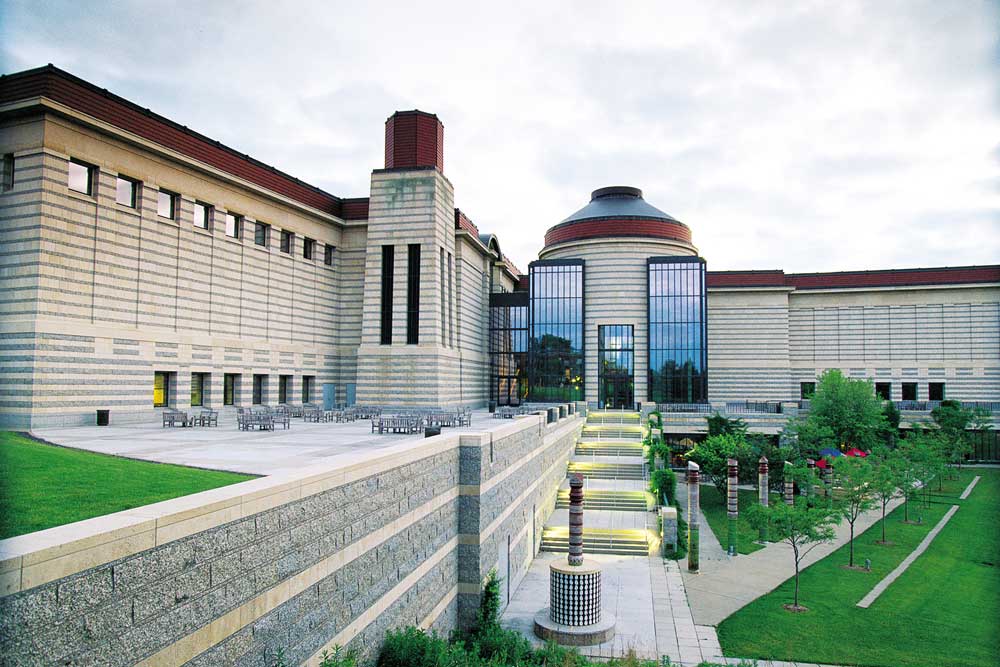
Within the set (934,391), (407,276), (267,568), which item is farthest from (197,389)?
(934,391)

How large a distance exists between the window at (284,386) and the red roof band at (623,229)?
27.9 m

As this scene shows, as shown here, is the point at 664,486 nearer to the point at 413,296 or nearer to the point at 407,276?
the point at 413,296

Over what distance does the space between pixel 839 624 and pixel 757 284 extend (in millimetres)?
42677

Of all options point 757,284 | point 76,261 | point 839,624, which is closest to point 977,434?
point 757,284

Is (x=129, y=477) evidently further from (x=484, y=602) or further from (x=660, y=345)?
(x=660, y=345)

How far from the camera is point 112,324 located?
25.9 metres

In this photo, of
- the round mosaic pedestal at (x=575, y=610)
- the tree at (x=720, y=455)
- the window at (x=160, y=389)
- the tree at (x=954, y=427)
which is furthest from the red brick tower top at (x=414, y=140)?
the tree at (x=954, y=427)

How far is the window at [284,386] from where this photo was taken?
37375 millimetres

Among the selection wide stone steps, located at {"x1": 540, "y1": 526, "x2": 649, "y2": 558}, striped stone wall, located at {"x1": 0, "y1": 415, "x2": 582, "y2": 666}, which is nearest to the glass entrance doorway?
wide stone steps, located at {"x1": 540, "y1": 526, "x2": 649, "y2": 558}

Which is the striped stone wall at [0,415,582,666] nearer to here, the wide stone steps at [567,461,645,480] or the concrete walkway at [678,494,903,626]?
the concrete walkway at [678,494,903,626]

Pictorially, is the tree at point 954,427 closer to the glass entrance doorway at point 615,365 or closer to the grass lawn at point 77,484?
the glass entrance doorway at point 615,365

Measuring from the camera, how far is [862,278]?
194 ft

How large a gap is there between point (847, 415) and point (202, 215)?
41.7 m

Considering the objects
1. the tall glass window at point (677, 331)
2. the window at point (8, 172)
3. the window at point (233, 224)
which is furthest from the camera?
the tall glass window at point (677, 331)
